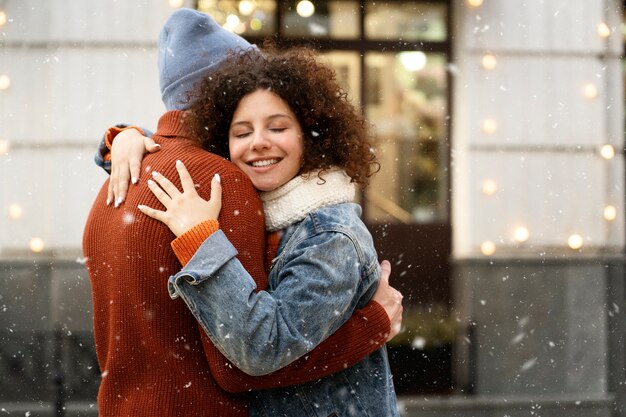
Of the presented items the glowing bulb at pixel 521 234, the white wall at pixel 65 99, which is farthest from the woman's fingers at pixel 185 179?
the glowing bulb at pixel 521 234

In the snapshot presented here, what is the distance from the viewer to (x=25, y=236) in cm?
682

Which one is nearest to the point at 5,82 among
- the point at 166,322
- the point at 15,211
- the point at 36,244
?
the point at 15,211

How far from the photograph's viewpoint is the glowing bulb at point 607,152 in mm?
7281

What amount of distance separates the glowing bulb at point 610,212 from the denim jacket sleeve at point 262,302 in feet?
18.9

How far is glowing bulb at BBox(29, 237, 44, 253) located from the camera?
267 inches

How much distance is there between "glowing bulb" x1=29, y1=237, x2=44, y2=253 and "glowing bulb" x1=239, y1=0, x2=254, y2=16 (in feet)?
8.52

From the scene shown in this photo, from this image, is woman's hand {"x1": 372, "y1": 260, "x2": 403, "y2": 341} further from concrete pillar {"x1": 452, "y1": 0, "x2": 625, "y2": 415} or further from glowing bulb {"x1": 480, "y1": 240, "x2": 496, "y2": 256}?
glowing bulb {"x1": 480, "y1": 240, "x2": 496, "y2": 256}

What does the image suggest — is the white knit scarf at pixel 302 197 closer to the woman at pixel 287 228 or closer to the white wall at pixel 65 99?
the woman at pixel 287 228

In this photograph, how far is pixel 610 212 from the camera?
7262mm

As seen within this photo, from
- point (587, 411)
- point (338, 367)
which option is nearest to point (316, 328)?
point (338, 367)

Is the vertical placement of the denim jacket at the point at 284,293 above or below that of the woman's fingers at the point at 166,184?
below

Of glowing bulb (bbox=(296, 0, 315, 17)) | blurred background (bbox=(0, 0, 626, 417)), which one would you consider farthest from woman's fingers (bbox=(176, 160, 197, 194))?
glowing bulb (bbox=(296, 0, 315, 17))

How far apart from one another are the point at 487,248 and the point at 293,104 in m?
5.17

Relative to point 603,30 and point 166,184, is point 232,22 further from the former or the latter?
point 166,184
